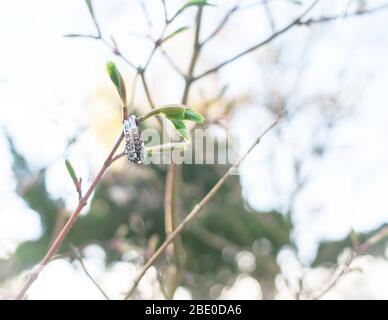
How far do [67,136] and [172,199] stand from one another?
30 centimetres

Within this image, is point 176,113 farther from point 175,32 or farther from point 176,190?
point 176,190

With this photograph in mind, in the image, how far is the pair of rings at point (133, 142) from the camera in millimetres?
507

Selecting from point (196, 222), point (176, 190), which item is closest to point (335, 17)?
point (176, 190)

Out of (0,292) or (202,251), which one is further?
(202,251)

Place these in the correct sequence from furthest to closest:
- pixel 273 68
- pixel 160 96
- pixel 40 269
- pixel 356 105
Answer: pixel 273 68 < pixel 160 96 < pixel 356 105 < pixel 40 269

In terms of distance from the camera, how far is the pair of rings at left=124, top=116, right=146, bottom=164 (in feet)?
1.66

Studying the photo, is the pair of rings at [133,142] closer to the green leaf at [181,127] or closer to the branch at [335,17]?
the green leaf at [181,127]

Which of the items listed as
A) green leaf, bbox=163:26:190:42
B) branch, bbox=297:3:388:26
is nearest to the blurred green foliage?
branch, bbox=297:3:388:26

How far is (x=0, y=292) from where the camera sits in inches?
42.1

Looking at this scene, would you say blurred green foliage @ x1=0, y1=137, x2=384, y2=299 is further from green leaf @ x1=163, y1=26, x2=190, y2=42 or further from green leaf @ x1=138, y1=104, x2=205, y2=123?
green leaf @ x1=138, y1=104, x2=205, y2=123

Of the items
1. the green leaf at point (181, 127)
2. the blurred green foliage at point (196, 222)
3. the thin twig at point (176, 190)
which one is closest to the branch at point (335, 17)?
the thin twig at point (176, 190)

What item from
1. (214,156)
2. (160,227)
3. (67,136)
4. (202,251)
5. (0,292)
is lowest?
(202,251)
